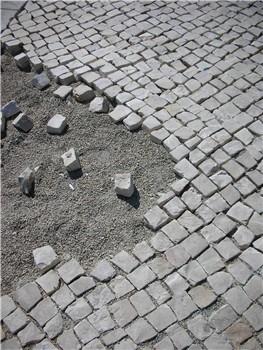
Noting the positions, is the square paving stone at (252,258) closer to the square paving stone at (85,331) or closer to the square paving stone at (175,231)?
the square paving stone at (175,231)

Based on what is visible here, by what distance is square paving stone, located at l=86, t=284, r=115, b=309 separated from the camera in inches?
161

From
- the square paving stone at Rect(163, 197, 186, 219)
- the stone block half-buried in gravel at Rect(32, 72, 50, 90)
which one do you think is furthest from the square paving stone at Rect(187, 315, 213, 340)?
the stone block half-buried in gravel at Rect(32, 72, 50, 90)

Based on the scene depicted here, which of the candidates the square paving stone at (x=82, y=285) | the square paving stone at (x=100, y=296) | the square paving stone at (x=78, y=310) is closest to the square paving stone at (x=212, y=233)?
the square paving stone at (x=100, y=296)

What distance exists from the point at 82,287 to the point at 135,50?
381cm

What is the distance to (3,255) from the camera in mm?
4531

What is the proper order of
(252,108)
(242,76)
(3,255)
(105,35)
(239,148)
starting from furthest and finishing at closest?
(105,35) < (242,76) < (252,108) < (239,148) < (3,255)

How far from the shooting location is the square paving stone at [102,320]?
3.93 m

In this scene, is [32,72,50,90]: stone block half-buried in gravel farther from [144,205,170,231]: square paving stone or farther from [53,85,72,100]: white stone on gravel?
[144,205,170,231]: square paving stone

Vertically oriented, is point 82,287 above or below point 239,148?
below

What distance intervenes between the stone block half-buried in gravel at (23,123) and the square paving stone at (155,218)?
2192mm

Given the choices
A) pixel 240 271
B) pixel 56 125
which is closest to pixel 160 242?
pixel 240 271

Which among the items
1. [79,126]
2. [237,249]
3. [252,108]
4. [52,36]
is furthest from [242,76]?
[52,36]

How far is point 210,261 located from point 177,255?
0.33 m

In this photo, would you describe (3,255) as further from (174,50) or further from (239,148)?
(174,50)
